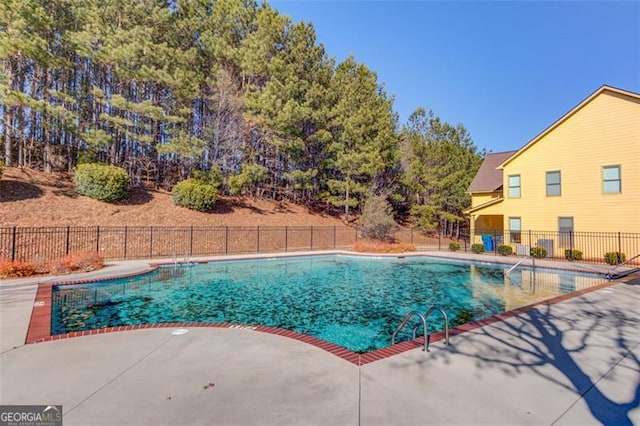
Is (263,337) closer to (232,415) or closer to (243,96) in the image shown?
(232,415)

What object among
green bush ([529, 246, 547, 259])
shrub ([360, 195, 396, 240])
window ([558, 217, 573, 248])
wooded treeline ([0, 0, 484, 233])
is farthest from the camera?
shrub ([360, 195, 396, 240])

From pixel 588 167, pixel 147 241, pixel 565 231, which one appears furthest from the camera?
pixel 565 231

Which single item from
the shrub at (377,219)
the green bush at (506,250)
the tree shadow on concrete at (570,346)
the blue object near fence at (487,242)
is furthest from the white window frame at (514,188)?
the tree shadow on concrete at (570,346)

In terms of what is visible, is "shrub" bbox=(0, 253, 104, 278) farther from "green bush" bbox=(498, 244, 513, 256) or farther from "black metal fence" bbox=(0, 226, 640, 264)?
"green bush" bbox=(498, 244, 513, 256)

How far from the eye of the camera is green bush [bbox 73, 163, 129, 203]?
1803 cm

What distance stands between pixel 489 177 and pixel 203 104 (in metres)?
24.8

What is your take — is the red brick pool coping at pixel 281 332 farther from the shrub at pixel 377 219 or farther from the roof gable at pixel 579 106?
the shrub at pixel 377 219

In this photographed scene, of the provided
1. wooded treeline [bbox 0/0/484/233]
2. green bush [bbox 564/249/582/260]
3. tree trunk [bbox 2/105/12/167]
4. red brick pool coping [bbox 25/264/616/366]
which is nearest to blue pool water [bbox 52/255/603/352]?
red brick pool coping [bbox 25/264/616/366]

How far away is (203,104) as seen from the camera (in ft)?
88.6

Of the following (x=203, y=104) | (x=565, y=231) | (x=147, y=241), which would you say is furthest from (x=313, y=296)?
(x=203, y=104)

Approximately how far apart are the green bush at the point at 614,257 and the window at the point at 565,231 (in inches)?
93.4

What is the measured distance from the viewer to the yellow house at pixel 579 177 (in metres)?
15.5

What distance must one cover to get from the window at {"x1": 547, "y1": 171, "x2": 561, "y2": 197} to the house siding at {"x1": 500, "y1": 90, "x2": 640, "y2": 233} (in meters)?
0.21

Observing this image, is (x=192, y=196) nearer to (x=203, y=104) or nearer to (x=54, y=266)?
(x=54, y=266)
